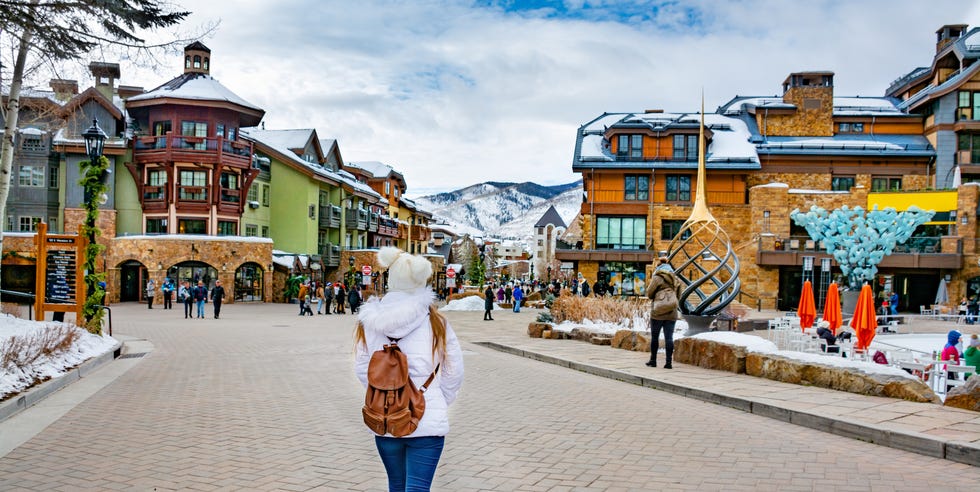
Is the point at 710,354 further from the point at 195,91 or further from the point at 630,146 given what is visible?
the point at 195,91

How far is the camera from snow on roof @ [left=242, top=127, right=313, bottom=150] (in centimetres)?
5469

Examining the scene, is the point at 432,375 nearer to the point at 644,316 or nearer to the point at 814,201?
the point at 644,316

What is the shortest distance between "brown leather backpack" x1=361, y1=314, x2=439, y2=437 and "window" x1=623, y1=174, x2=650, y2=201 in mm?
46286

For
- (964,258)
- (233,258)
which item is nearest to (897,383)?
(964,258)

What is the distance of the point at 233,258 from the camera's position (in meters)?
43.9

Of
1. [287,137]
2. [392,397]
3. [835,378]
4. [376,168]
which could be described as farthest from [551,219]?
[392,397]

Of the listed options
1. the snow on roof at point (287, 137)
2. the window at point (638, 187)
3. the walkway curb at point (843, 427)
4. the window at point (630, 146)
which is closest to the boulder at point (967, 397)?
the walkway curb at point (843, 427)

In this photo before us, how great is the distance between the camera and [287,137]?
55938 mm

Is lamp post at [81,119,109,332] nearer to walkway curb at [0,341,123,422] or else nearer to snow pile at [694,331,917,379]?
walkway curb at [0,341,123,422]

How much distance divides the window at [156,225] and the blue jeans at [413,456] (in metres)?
44.1

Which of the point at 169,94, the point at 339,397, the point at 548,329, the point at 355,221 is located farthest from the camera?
the point at 355,221

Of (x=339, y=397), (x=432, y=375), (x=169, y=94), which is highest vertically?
(x=169, y=94)

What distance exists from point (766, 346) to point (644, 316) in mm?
9391

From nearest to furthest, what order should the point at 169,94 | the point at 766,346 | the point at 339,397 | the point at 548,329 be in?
the point at 339,397 < the point at 766,346 < the point at 548,329 < the point at 169,94
